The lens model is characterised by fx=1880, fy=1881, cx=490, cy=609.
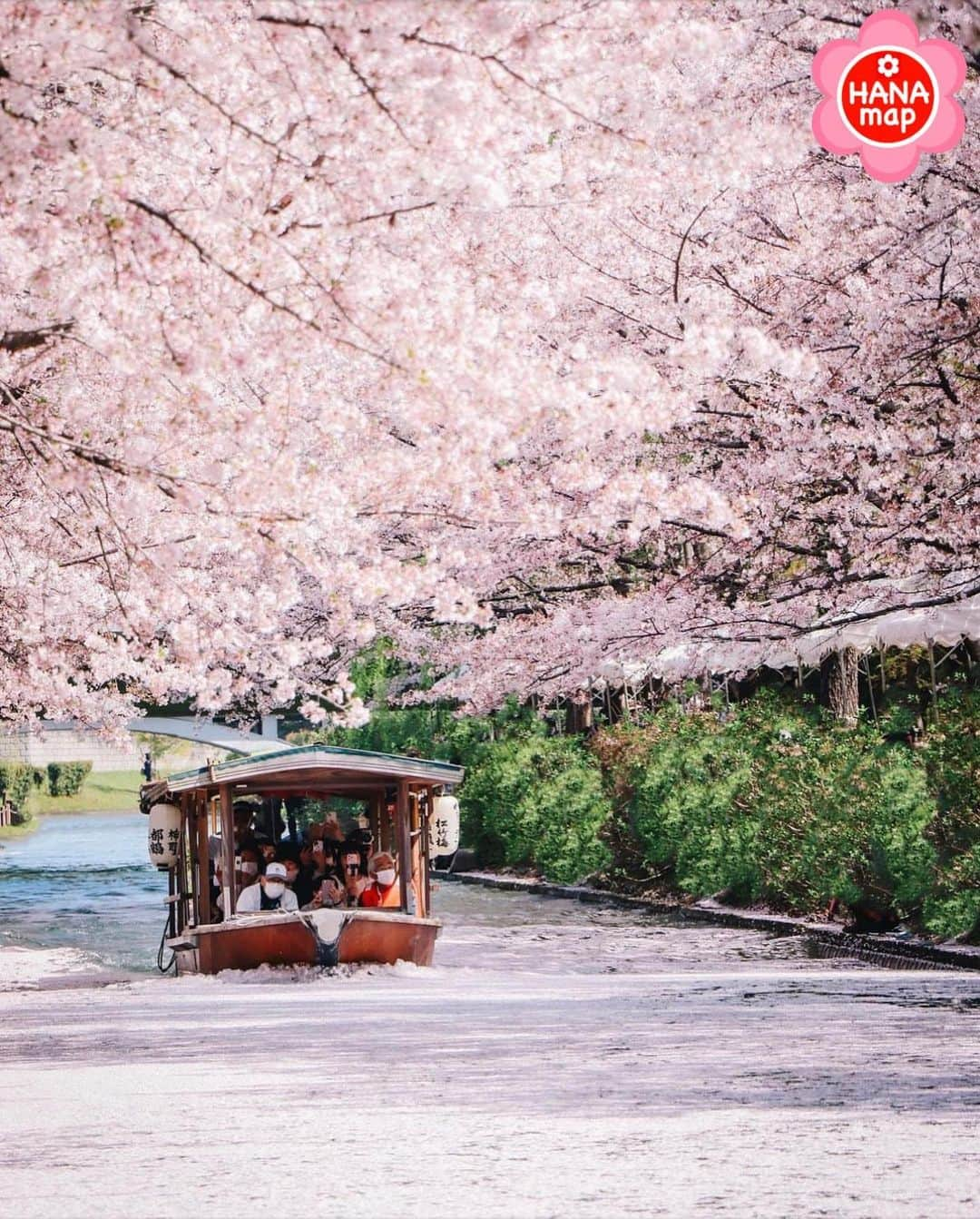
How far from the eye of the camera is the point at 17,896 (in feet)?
139

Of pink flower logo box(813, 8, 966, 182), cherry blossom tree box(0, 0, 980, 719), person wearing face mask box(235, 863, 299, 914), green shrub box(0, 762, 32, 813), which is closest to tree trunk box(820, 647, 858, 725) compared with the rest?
cherry blossom tree box(0, 0, 980, 719)

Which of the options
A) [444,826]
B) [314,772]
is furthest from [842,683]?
[314,772]

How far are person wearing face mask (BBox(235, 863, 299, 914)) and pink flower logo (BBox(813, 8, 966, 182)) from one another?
33.8 feet

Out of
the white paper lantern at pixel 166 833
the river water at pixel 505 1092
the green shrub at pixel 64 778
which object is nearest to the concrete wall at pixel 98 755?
the green shrub at pixel 64 778

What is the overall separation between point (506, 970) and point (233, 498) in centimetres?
1309

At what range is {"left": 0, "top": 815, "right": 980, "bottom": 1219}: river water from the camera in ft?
25.8

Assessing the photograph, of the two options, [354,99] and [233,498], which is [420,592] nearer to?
[233,498]

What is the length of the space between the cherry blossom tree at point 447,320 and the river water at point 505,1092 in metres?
2.55

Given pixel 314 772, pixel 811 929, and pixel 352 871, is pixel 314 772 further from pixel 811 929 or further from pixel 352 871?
pixel 811 929

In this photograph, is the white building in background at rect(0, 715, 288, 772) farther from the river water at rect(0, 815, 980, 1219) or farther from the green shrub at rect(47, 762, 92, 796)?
the river water at rect(0, 815, 980, 1219)

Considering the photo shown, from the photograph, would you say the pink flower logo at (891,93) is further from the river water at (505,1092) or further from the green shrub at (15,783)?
the green shrub at (15,783)

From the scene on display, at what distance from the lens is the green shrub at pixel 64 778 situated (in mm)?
105750

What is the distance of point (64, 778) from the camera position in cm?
10612

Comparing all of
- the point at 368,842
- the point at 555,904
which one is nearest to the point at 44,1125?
the point at 368,842
